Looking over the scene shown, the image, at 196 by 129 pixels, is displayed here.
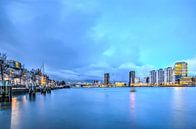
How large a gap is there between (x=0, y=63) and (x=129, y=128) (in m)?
68.0

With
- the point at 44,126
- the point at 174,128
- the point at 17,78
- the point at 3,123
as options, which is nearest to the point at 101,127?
the point at 44,126

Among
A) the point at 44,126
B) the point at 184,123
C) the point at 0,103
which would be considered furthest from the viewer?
the point at 0,103

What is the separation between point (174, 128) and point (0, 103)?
4024 cm

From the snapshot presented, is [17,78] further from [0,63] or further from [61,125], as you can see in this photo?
[61,125]

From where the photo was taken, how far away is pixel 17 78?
156m

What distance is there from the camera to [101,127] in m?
36.0

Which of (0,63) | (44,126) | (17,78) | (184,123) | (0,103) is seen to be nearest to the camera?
(44,126)

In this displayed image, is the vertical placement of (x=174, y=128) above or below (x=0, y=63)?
below

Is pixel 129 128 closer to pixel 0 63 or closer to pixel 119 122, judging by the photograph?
pixel 119 122

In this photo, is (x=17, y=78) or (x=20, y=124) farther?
(x=17, y=78)

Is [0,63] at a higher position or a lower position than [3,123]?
higher

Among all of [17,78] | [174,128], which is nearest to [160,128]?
[174,128]

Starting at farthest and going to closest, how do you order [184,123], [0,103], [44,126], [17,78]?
[17,78]
[0,103]
[184,123]
[44,126]

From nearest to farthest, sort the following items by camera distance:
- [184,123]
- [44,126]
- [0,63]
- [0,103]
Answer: [44,126]
[184,123]
[0,103]
[0,63]
